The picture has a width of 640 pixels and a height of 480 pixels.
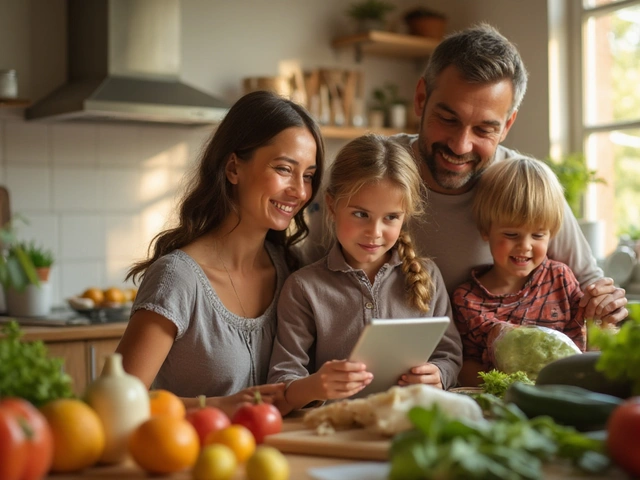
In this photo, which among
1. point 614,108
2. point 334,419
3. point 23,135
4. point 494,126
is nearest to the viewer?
point 334,419

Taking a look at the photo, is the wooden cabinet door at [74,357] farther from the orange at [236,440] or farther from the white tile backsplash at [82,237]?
the orange at [236,440]

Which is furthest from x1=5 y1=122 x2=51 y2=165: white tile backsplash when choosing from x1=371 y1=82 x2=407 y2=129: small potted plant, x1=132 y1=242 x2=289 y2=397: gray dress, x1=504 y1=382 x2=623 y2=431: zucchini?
x1=504 y1=382 x2=623 y2=431: zucchini

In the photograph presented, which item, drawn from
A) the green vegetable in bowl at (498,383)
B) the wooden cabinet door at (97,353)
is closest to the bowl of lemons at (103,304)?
the wooden cabinet door at (97,353)

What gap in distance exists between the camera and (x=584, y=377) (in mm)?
1440

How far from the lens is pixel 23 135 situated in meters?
3.89

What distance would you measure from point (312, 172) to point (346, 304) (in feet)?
1.14

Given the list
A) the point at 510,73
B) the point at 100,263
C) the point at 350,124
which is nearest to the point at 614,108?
the point at 350,124

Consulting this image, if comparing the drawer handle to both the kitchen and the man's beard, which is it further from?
the man's beard

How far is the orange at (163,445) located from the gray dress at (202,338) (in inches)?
29.8

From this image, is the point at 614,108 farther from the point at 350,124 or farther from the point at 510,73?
the point at 510,73

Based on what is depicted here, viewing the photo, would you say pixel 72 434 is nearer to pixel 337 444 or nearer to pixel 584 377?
pixel 337 444

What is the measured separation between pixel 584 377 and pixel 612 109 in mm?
3381

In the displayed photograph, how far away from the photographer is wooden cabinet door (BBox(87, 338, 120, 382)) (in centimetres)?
342

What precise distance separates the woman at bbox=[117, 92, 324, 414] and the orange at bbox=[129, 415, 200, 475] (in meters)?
0.70
